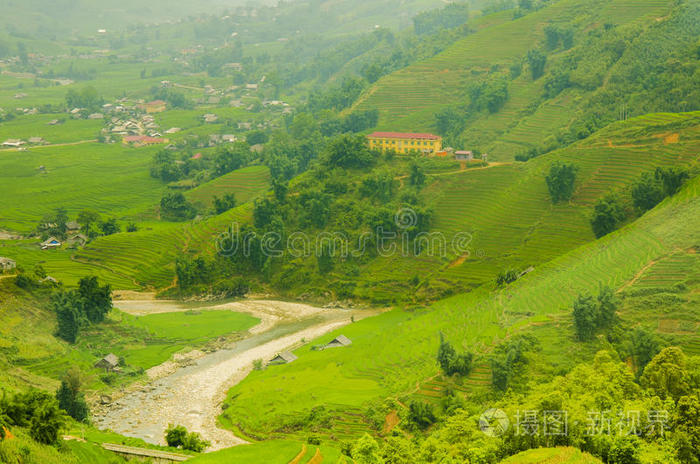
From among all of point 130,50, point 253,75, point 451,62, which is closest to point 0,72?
point 130,50

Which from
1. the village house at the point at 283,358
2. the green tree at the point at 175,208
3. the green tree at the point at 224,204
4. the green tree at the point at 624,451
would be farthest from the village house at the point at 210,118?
the green tree at the point at 624,451

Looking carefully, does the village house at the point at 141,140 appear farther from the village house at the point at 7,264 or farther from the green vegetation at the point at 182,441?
the green vegetation at the point at 182,441

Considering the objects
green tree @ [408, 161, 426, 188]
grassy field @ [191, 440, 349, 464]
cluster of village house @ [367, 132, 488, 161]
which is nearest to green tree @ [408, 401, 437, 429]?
grassy field @ [191, 440, 349, 464]

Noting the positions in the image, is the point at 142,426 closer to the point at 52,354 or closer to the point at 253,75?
the point at 52,354

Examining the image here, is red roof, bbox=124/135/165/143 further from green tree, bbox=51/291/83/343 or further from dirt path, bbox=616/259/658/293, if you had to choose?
dirt path, bbox=616/259/658/293

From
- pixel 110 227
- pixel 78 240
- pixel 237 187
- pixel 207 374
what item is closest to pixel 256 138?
pixel 237 187

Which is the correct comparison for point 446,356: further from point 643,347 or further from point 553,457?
point 553,457

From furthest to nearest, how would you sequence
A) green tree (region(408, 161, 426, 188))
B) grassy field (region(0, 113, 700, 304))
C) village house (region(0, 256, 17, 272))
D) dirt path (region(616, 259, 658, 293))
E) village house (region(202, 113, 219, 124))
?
village house (region(202, 113, 219, 124)) < green tree (region(408, 161, 426, 188)) < grassy field (region(0, 113, 700, 304)) < village house (region(0, 256, 17, 272)) < dirt path (region(616, 259, 658, 293))
